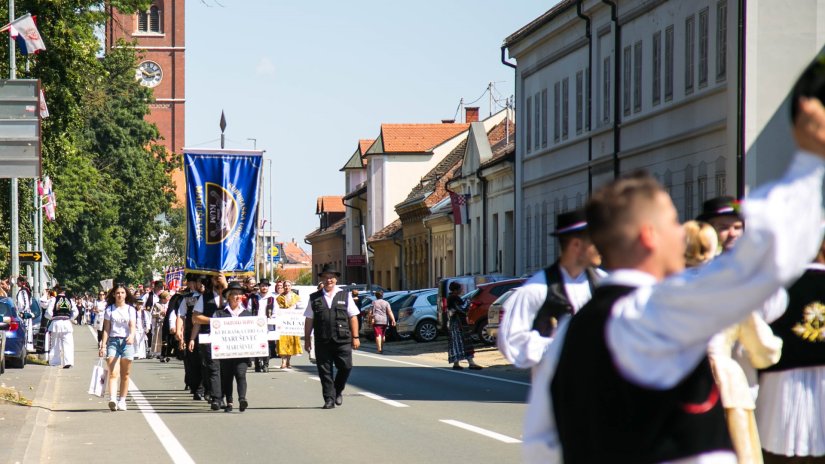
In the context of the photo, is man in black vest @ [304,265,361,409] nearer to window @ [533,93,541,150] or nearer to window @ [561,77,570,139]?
window @ [561,77,570,139]

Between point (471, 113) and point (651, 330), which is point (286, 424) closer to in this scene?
point (651, 330)

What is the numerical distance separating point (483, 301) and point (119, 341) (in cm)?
1814

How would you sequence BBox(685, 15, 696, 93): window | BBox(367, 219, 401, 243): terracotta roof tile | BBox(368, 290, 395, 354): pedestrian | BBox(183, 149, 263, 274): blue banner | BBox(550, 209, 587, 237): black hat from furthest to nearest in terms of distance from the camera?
BBox(367, 219, 401, 243): terracotta roof tile, BBox(368, 290, 395, 354): pedestrian, BBox(685, 15, 696, 93): window, BBox(183, 149, 263, 274): blue banner, BBox(550, 209, 587, 237): black hat

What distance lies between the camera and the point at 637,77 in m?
36.6

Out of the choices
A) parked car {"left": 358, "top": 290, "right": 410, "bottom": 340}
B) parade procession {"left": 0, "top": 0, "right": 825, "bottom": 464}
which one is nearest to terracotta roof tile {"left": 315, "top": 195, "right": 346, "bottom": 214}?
parade procession {"left": 0, "top": 0, "right": 825, "bottom": 464}

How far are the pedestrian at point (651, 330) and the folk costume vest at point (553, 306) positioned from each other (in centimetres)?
309

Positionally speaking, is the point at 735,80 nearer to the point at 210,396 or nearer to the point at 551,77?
the point at 210,396

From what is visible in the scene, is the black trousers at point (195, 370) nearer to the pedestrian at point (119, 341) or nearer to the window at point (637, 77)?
the pedestrian at point (119, 341)

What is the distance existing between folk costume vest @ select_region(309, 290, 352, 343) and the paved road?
948mm

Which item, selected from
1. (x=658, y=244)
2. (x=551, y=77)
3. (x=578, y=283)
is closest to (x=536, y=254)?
(x=551, y=77)

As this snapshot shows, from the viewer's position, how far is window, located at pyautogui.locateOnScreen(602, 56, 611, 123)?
39.0 metres

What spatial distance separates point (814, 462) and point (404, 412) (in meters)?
11.9

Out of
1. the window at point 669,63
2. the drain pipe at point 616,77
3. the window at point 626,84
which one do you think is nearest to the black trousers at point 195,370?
the window at point 669,63

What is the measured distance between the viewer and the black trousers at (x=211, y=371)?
63.3ft
